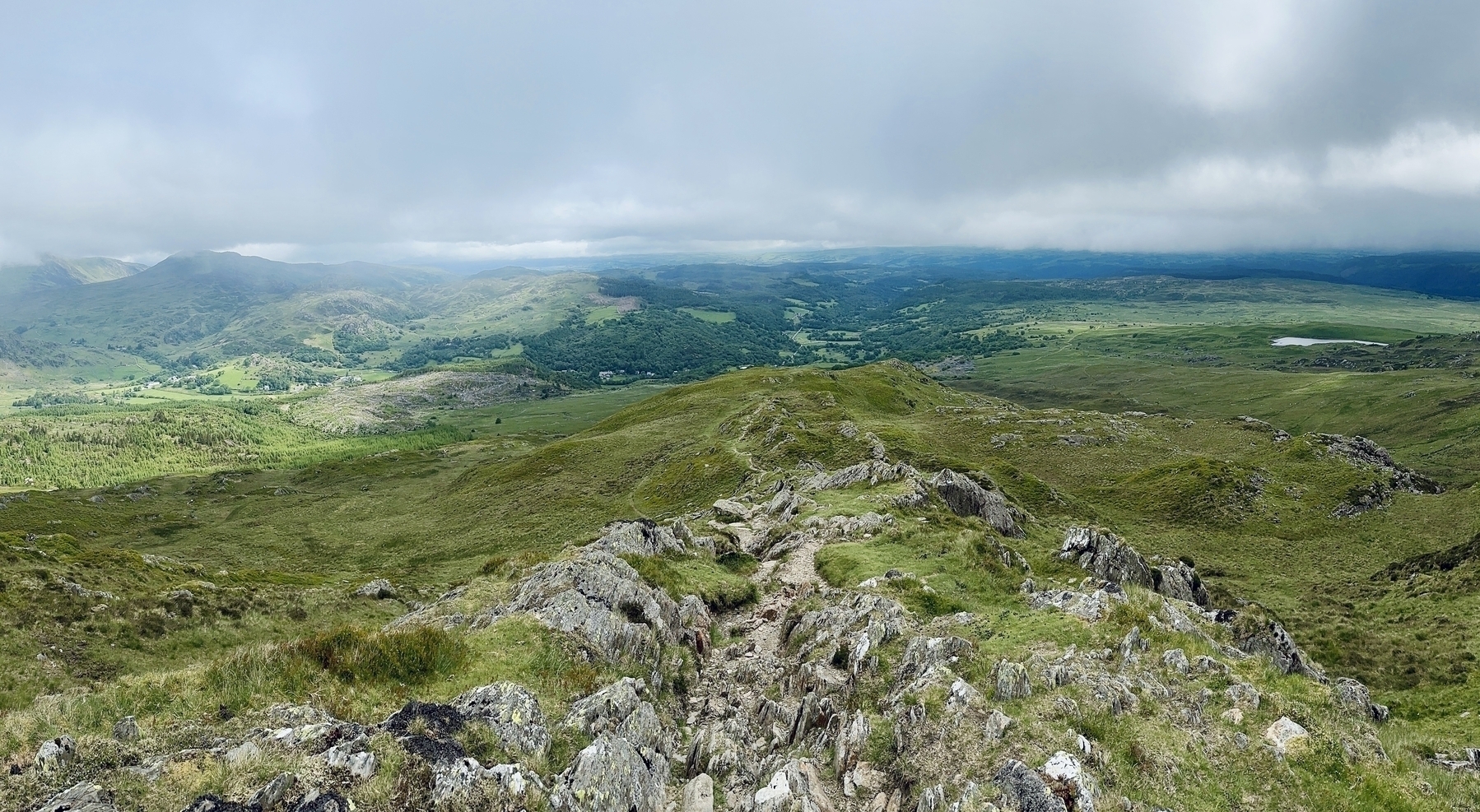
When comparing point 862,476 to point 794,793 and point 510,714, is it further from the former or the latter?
point 510,714

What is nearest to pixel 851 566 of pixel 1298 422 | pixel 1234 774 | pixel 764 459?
pixel 1234 774

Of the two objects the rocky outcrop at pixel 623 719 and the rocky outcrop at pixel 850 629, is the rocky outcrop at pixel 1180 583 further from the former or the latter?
the rocky outcrop at pixel 623 719

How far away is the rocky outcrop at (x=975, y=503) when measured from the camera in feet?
193

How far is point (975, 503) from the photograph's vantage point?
59906mm

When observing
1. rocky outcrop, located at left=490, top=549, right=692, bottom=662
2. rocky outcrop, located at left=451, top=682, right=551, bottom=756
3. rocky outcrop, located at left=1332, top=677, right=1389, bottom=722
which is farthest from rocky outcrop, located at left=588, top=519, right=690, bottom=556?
rocky outcrop, located at left=1332, top=677, right=1389, bottom=722

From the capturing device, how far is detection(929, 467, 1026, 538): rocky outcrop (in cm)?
5894

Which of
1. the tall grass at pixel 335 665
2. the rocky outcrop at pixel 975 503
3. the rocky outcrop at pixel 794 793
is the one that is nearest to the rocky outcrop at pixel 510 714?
the tall grass at pixel 335 665

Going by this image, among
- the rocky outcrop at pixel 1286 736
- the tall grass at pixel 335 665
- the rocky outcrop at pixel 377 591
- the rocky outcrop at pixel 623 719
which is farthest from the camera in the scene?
the rocky outcrop at pixel 377 591

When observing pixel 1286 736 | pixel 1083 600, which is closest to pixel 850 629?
pixel 1083 600

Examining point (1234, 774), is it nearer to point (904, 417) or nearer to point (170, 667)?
point (170, 667)

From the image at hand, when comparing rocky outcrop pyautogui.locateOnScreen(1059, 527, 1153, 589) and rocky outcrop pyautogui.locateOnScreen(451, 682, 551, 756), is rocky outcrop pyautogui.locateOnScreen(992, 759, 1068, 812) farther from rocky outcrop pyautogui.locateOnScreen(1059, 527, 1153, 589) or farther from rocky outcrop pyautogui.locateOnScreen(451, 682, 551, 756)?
rocky outcrop pyautogui.locateOnScreen(1059, 527, 1153, 589)

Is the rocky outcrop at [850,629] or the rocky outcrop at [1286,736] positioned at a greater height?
the rocky outcrop at [1286,736]

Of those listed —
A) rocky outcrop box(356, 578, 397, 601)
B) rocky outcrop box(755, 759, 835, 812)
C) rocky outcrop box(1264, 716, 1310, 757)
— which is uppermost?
rocky outcrop box(1264, 716, 1310, 757)

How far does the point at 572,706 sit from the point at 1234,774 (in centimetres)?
2011
